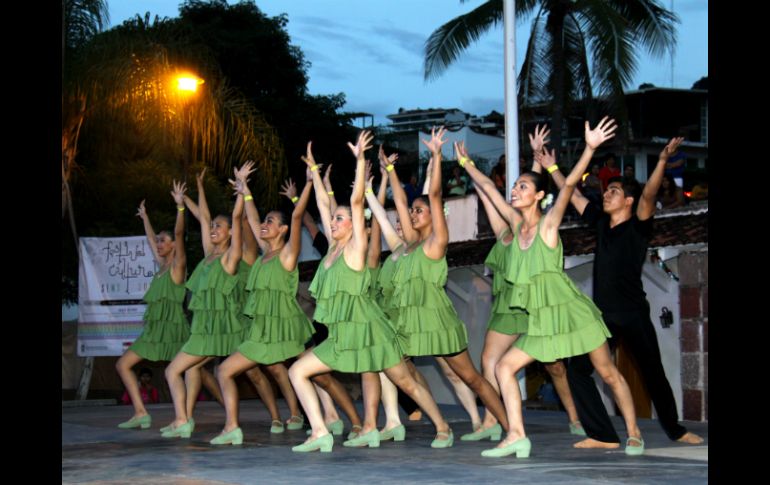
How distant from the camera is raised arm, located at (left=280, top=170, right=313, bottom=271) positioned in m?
9.80

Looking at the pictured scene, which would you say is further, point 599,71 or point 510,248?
point 599,71

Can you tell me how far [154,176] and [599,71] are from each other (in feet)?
29.4

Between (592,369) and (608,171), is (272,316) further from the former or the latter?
(608,171)

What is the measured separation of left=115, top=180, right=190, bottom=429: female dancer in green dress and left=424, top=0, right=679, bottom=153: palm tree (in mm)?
10651

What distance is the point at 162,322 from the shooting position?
11.7 meters

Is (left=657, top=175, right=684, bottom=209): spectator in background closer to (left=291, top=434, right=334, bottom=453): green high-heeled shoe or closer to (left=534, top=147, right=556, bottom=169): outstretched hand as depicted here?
(left=534, top=147, right=556, bottom=169): outstretched hand

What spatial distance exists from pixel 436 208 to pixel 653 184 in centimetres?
168

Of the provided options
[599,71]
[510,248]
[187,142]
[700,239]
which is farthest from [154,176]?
[510,248]

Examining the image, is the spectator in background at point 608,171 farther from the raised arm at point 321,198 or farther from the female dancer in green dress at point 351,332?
the female dancer in green dress at point 351,332

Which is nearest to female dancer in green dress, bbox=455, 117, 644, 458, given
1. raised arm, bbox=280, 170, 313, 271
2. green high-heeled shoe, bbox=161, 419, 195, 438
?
raised arm, bbox=280, 170, 313, 271

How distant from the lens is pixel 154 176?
22.7m

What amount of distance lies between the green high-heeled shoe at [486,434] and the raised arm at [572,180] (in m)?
2.22

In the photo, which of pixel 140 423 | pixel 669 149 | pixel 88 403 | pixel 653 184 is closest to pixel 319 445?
pixel 653 184
